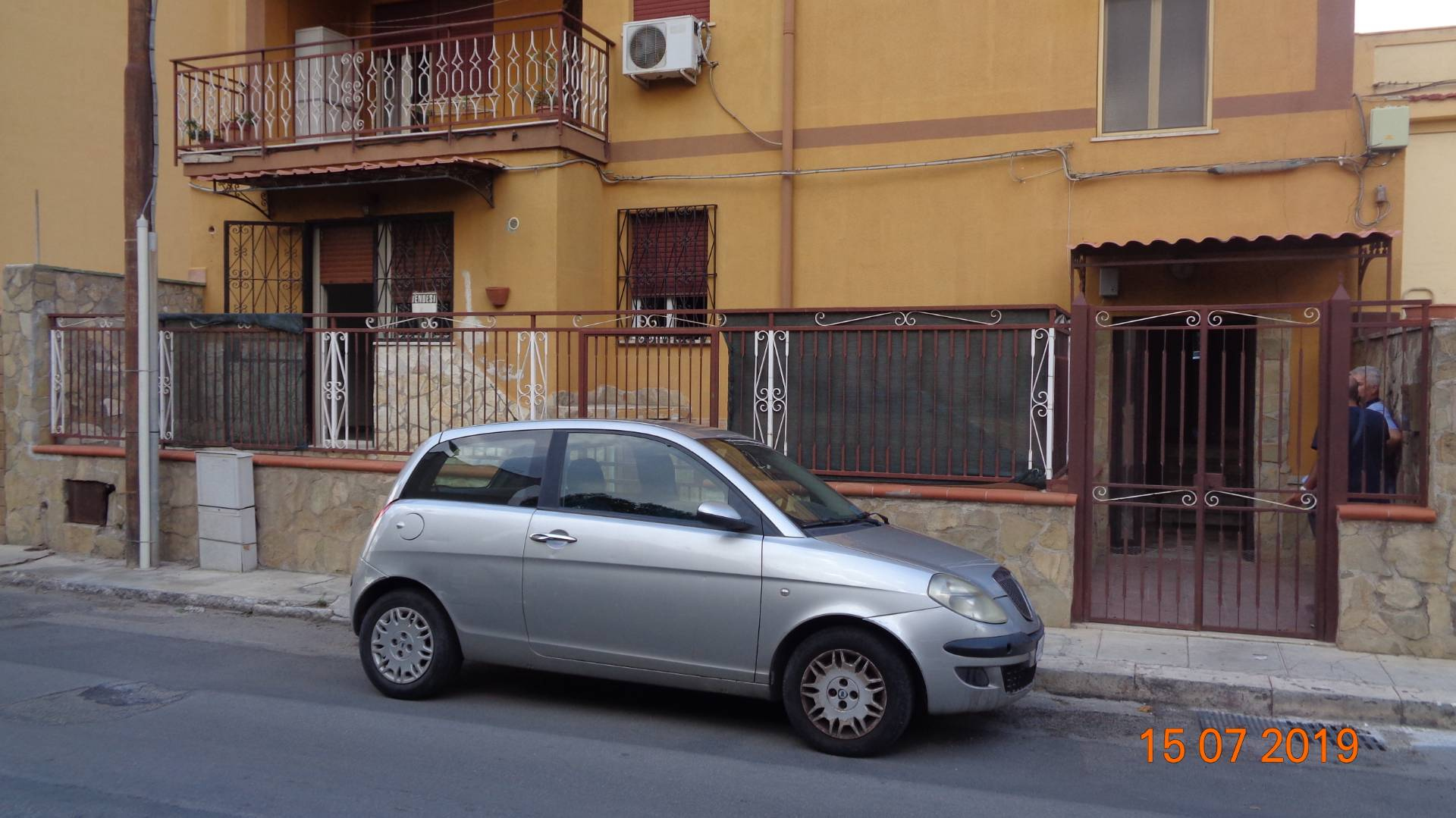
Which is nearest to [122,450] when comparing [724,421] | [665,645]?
[724,421]

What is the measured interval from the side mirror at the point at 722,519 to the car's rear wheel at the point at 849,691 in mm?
688

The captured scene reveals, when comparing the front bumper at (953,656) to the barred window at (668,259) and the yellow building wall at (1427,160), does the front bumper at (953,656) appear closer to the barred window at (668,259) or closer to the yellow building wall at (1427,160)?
the yellow building wall at (1427,160)

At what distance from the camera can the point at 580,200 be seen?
1262cm

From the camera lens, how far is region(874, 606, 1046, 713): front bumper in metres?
5.43

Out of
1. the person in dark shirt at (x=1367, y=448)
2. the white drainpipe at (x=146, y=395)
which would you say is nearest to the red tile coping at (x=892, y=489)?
the white drainpipe at (x=146, y=395)

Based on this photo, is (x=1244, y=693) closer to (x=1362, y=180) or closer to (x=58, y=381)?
(x=1362, y=180)

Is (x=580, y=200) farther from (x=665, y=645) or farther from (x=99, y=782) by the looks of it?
(x=99, y=782)

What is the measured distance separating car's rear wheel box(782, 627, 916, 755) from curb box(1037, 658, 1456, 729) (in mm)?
1917

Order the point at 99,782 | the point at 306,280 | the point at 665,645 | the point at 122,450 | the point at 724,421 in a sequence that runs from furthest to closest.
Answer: the point at 306,280 < the point at 122,450 < the point at 724,421 < the point at 665,645 < the point at 99,782

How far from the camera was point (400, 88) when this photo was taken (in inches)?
562

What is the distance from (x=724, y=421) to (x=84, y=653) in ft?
17.0

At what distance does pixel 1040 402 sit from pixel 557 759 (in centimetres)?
474

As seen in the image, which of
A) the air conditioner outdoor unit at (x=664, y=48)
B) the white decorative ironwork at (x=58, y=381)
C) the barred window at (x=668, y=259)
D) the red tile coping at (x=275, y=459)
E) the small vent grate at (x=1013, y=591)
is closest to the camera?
the small vent grate at (x=1013, y=591)

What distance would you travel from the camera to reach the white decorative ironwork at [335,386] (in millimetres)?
10812
